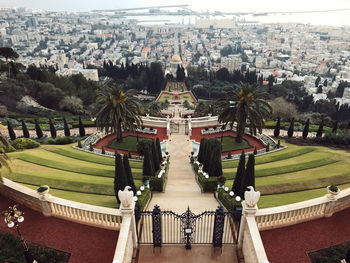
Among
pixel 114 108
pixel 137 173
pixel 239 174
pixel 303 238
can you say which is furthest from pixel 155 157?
pixel 303 238

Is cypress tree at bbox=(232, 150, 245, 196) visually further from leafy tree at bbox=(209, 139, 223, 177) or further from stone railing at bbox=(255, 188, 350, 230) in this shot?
leafy tree at bbox=(209, 139, 223, 177)

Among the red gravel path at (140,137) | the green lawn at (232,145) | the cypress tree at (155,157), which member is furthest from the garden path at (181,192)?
the green lawn at (232,145)

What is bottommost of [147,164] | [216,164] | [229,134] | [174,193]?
[229,134]

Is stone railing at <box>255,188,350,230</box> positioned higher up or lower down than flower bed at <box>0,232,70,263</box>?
higher up

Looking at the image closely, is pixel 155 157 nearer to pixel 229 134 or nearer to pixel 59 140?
pixel 59 140

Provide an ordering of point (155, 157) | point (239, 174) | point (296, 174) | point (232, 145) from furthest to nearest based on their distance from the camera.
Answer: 1. point (232, 145)
2. point (155, 157)
3. point (296, 174)
4. point (239, 174)

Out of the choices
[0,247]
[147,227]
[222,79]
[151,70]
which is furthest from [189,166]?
[222,79]

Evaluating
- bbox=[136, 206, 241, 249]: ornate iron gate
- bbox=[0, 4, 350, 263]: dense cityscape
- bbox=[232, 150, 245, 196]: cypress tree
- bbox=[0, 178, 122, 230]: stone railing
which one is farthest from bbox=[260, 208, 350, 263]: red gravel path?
bbox=[0, 178, 122, 230]: stone railing
